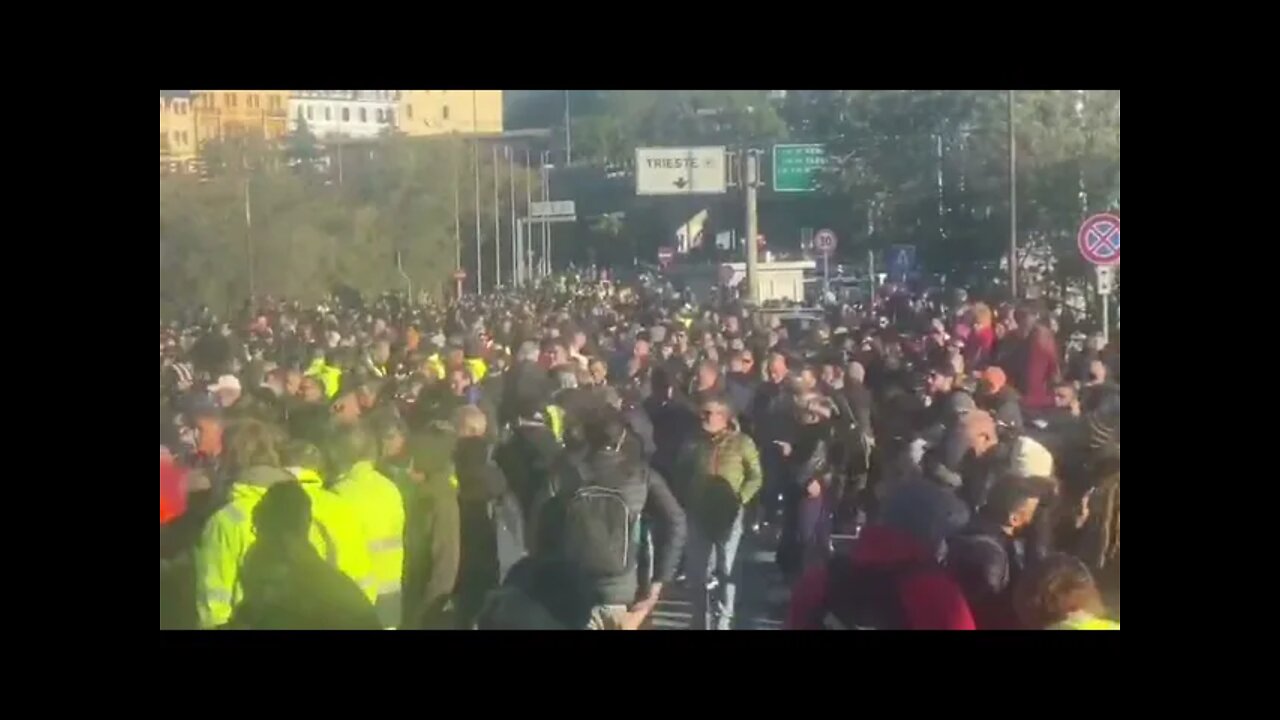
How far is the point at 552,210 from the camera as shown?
566cm

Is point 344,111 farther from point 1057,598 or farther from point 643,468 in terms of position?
point 1057,598

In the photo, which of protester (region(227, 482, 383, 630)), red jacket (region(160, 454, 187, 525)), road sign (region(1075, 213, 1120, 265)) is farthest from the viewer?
red jacket (region(160, 454, 187, 525))

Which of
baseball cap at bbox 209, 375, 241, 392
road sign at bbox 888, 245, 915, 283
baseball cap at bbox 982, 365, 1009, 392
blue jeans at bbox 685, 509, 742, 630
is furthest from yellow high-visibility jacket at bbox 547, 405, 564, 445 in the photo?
baseball cap at bbox 982, 365, 1009, 392

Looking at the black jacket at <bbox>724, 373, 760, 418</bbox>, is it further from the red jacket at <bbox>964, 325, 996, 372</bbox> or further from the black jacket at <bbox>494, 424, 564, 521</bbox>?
the red jacket at <bbox>964, 325, 996, 372</bbox>

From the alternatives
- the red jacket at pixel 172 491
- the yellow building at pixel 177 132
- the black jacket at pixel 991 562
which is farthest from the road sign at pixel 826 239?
the red jacket at pixel 172 491

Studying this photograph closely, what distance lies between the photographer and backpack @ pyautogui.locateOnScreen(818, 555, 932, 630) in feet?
18.3

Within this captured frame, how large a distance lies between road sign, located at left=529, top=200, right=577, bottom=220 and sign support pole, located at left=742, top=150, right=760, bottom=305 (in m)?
0.65

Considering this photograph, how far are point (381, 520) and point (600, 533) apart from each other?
0.83 m

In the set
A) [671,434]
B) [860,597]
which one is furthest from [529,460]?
[860,597]

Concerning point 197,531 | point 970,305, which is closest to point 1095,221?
point 970,305

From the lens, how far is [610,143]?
5.58m

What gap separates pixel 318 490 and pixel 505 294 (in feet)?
3.35

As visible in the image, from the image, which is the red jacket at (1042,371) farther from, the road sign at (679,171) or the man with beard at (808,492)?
the road sign at (679,171)
